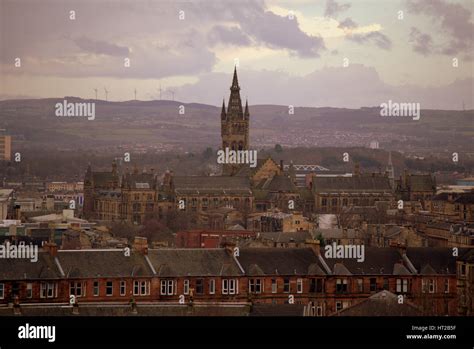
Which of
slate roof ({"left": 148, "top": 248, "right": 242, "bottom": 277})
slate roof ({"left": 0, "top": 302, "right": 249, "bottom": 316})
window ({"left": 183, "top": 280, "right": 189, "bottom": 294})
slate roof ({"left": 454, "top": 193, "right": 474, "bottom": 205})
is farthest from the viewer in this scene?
slate roof ({"left": 454, "top": 193, "right": 474, "bottom": 205})

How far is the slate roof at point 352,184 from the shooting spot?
123812 millimetres

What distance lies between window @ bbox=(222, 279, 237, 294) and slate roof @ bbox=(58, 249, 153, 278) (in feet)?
8.18

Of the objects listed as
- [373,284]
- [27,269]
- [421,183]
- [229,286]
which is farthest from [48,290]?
[421,183]

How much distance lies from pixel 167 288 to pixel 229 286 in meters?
2.15

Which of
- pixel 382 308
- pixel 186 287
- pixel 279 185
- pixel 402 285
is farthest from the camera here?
pixel 279 185

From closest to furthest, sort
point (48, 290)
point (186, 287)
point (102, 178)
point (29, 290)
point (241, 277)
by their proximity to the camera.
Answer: point (29, 290)
point (48, 290)
point (186, 287)
point (241, 277)
point (102, 178)

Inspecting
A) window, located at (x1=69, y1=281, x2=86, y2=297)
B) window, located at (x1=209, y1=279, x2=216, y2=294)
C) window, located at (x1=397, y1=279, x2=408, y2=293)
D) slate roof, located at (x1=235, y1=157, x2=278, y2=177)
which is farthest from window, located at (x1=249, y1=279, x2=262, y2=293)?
slate roof, located at (x1=235, y1=157, x2=278, y2=177)

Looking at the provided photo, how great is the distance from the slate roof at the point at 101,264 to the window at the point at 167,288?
535 millimetres

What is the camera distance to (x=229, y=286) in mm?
45750

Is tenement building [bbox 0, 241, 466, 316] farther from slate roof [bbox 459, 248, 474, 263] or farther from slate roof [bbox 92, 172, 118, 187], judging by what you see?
slate roof [bbox 92, 172, 118, 187]

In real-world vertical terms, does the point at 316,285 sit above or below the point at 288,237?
below

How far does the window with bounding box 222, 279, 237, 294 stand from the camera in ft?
150

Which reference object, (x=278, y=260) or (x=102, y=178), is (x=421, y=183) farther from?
(x=278, y=260)

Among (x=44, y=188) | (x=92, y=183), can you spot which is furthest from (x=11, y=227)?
(x=44, y=188)
